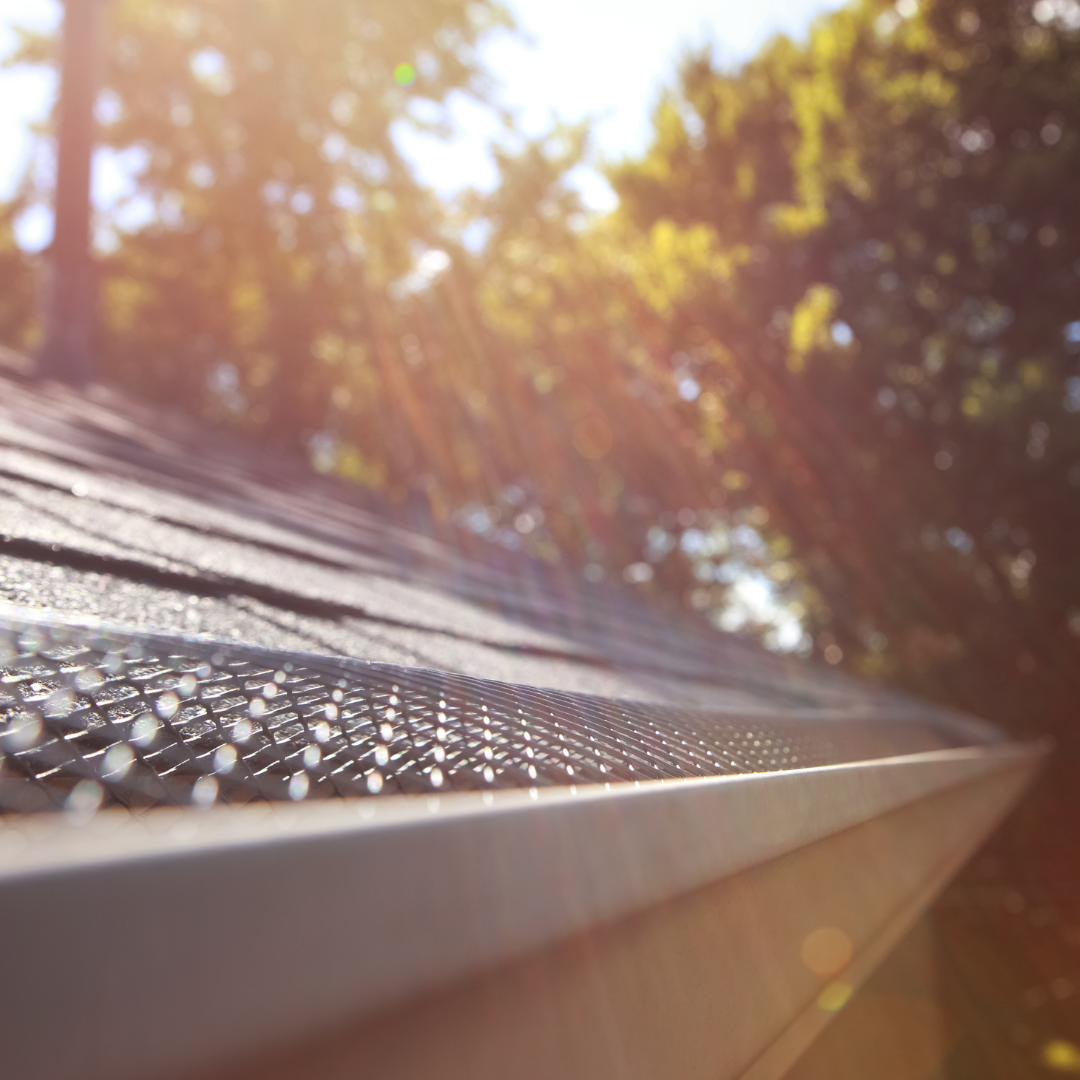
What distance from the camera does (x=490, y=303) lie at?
61.8 ft

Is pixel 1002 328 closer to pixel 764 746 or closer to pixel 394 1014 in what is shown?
pixel 764 746

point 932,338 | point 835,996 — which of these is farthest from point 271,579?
point 932,338

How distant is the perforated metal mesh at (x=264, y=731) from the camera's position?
0.52 m

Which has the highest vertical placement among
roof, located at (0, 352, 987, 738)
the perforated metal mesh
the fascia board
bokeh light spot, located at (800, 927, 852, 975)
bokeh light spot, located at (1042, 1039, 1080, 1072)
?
roof, located at (0, 352, 987, 738)

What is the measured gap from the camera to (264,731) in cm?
63

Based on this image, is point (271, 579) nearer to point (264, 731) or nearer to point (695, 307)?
point (264, 731)

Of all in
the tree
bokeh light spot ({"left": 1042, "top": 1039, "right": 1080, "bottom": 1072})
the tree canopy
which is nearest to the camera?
bokeh light spot ({"left": 1042, "top": 1039, "right": 1080, "bottom": 1072})

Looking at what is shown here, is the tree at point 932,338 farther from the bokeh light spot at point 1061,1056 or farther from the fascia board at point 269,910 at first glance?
the fascia board at point 269,910

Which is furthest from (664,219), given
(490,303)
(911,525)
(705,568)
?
(705,568)

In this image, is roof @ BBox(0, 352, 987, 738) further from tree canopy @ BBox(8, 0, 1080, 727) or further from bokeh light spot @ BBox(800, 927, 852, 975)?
tree canopy @ BBox(8, 0, 1080, 727)

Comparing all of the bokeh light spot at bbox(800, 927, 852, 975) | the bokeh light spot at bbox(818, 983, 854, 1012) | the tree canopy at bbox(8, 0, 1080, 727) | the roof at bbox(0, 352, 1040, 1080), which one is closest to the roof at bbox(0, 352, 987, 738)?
the roof at bbox(0, 352, 1040, 1080)

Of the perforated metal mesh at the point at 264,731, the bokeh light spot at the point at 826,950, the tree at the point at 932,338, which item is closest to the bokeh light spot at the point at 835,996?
the bokeh light spot at the point at 826,950

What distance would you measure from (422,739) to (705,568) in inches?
859

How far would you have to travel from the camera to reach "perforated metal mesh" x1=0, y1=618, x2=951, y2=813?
1.70ft
